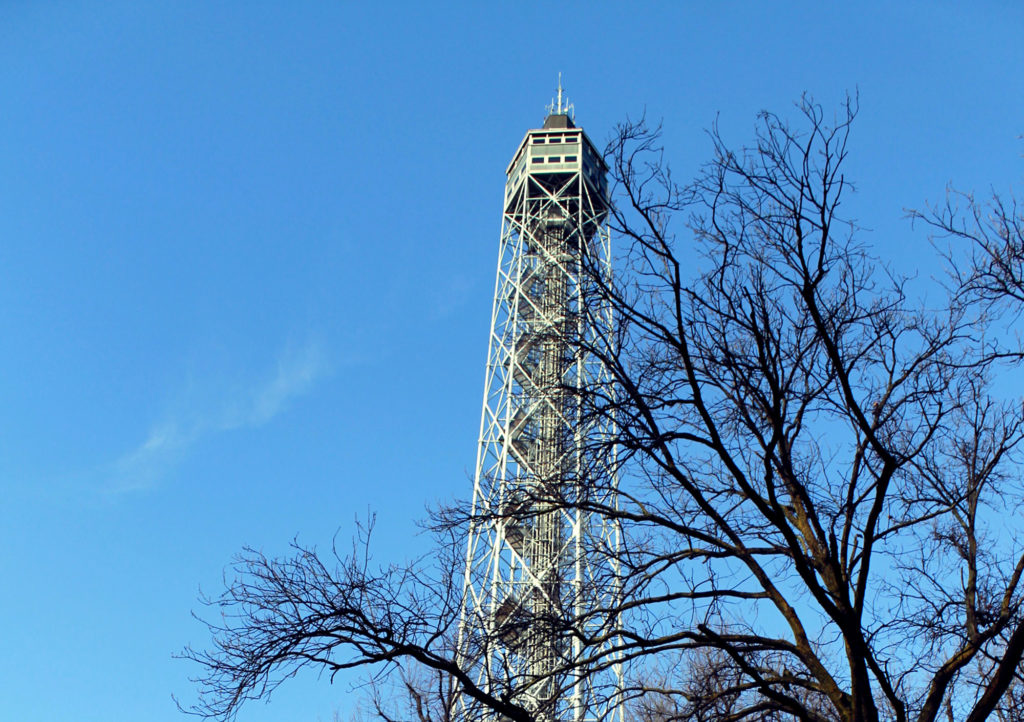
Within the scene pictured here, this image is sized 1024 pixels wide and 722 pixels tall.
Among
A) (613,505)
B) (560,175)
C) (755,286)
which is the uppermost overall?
(560,175)

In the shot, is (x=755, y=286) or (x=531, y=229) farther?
(x=531, y=229)

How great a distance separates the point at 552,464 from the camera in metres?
6.96

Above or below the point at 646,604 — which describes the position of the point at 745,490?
above

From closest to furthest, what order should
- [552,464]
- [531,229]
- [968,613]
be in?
[968,613], [552,464], [531,229]

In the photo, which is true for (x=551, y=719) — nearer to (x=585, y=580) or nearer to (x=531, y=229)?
(x=585, y=580)

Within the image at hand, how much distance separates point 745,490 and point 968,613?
69.0 inches

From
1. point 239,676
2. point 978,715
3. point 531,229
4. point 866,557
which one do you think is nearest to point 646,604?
point 866,557

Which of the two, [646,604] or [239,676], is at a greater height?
[646,604]

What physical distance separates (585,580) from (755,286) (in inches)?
95.8

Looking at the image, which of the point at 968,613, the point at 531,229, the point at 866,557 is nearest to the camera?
the point at 866,557

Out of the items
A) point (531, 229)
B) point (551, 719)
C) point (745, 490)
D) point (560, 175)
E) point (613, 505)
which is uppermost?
point (560, 175)

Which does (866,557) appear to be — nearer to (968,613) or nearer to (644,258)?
(968,613)

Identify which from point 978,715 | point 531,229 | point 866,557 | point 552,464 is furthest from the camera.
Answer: point 531,229

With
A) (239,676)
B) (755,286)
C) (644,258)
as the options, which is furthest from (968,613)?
(239,676)
